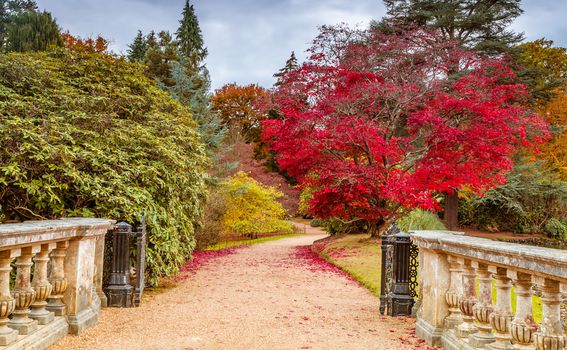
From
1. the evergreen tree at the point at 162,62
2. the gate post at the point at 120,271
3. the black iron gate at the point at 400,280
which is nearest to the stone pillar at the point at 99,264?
the gate post at the point at 120,271

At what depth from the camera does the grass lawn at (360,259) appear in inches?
369

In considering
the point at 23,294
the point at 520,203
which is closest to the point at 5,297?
the point at 23,294

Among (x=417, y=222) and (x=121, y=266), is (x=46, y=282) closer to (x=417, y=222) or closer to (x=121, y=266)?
(x=121, y=266)

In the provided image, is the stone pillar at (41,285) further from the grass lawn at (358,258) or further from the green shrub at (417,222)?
the green shrub at (417,222)

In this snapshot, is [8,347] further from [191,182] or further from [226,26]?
[226,26]

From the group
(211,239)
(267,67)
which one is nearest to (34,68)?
(211,239)

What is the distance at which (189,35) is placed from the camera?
41.0m

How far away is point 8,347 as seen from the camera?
370 centimetres

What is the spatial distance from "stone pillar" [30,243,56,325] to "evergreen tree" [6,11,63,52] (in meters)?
22.4

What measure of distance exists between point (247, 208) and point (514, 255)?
21722 millimetres

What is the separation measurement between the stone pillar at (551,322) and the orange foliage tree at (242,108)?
3894cm

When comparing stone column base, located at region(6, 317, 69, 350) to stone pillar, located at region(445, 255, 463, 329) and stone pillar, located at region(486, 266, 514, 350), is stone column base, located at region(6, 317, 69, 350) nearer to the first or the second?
stone pillar, located at region(486, 266, 514, 350)

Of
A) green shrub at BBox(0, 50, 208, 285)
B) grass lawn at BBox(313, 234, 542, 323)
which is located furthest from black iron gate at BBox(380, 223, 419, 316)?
green shrub at BBox(0, 50, 208, 285)

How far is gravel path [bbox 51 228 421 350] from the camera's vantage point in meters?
5.09
